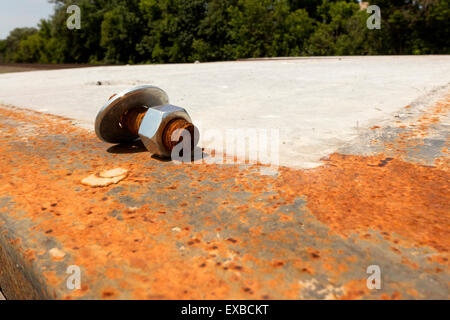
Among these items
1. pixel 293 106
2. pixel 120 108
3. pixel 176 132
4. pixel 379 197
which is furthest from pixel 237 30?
pixel 379 197

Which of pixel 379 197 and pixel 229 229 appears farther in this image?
pixel 379 197

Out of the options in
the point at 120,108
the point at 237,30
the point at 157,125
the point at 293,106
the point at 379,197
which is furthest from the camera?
the point at 237,30

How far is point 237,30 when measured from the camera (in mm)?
23266

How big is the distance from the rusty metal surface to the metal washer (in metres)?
0.19

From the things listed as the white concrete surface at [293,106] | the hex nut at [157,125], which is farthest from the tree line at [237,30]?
the hex nut at [157,125]

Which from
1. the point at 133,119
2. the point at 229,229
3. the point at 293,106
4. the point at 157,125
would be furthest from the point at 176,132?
the point at 293,106

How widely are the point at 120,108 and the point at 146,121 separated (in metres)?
0.21

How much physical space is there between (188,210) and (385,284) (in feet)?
1.69

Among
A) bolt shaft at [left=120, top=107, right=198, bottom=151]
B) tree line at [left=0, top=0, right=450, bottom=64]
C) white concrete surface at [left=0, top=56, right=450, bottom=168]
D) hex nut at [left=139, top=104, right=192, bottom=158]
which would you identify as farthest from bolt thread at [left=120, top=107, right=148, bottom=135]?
tree line at [left=0, top=0, right=450, bottom=64]

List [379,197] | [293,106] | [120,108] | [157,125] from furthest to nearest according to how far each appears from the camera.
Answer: [293,106] → [120,108] → [157,125] → [379,197]

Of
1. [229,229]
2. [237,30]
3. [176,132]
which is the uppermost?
[237,30]

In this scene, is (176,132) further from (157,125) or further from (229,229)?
(229,229)

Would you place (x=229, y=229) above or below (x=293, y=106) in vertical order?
below
